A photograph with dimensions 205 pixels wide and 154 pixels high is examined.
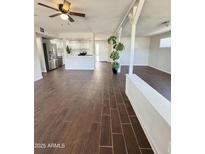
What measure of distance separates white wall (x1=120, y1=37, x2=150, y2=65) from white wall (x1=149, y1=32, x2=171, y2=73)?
1.78 ft

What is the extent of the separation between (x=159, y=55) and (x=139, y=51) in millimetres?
2753

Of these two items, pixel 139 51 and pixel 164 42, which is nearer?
pixel 164 42

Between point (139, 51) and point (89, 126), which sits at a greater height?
point (139, 51)

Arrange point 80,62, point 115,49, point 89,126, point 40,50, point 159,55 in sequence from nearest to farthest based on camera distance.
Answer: point 89,126 < point 115,49 < point 40,50 < point 159,55 < point 80,62

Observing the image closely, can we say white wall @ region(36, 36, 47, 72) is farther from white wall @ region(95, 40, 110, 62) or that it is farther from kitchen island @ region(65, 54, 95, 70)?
white wall @ region(95, 40, 110, 62)

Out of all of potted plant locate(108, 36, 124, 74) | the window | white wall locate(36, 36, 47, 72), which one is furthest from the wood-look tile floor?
the window

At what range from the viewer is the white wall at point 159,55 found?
851 centimetres

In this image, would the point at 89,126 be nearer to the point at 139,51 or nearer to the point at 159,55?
the point at 159,55

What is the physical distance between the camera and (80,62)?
33.5 feet

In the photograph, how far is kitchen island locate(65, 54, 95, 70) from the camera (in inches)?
398

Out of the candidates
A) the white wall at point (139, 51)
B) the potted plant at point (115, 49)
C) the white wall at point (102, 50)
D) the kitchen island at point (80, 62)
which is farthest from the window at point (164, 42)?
Result: the white wall at point (102, 50)

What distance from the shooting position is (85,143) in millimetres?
2148

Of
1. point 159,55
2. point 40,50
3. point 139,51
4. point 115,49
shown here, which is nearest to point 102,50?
point 139,51

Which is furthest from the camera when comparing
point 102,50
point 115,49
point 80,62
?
point 102,50
